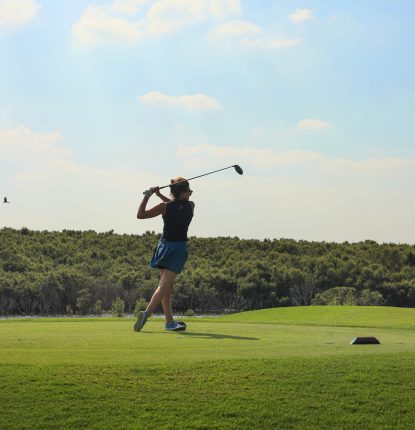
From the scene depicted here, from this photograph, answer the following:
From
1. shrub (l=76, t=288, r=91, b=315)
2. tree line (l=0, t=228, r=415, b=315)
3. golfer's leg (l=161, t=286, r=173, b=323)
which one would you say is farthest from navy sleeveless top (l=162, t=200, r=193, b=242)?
shrub (l=76, t=288, r=91, b=315)

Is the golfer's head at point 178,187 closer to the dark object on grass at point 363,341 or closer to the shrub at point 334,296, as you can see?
the dark object on grass at point 363,341

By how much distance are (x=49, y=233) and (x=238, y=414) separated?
7174 cm

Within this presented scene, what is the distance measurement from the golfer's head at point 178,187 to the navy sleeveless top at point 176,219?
139mm

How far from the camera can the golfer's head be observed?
493 inches

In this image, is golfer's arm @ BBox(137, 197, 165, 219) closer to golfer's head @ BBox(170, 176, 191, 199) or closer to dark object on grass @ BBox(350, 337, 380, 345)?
golfer's head @ BBox(170, 176, 191, 199)

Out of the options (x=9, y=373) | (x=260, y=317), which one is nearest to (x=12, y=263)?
(x=260, y=317)

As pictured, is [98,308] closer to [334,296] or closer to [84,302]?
[84,302]

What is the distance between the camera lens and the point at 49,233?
77.0m

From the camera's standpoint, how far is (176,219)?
1244 centimetres

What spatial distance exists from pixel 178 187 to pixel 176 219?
525mm

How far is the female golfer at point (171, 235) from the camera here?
12.4 m

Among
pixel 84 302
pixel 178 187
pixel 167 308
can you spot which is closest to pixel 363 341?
pixel 167 308

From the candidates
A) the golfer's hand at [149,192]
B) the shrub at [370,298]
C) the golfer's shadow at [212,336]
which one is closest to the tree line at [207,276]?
the shrub at [370,298]

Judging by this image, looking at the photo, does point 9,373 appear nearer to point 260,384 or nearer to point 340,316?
point 260,384
